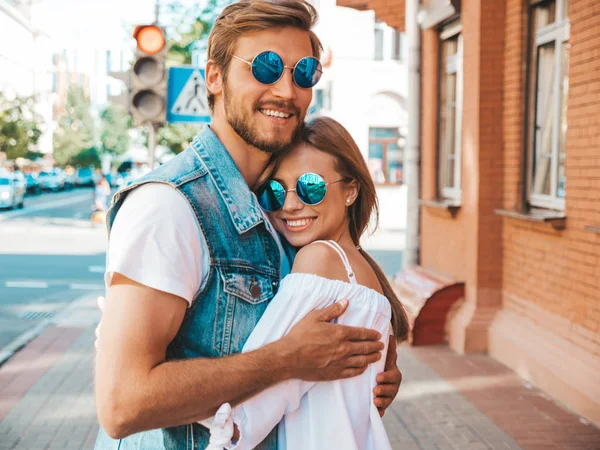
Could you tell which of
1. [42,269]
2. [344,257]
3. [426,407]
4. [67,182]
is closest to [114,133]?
[67,182]

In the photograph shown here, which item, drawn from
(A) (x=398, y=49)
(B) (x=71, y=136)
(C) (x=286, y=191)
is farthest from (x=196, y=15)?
(B) (x=71, y=136)

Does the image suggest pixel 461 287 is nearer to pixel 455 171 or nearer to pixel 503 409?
pixel 455 171

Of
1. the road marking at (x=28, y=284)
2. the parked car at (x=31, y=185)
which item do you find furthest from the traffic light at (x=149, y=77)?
the parked car at (x=31, y=185)

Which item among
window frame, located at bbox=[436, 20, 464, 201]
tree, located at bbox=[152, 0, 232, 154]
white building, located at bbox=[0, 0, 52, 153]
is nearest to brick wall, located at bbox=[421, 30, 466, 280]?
window frame, located at bbox=[436, 20, 464, 201]

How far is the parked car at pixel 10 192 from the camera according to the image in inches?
1308

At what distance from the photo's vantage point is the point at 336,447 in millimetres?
1987

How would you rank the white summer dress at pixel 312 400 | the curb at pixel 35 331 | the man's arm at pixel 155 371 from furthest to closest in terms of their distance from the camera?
the curb at pixel 35 331 → the white summer dress at pixel 312 400 → the man's arm at pixel 155 371

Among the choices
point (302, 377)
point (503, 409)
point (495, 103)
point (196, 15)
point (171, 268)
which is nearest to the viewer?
point (171, 268)

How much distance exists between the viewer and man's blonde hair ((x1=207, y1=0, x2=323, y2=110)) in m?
2.10

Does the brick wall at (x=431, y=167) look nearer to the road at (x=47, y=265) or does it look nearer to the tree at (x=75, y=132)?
the road at (x=47, y=265)

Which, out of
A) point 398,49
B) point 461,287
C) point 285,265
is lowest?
point 461,287

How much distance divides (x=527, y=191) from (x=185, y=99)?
394 cm

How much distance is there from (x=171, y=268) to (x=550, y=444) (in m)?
4.25

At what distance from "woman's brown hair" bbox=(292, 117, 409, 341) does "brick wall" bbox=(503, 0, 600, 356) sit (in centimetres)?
374
